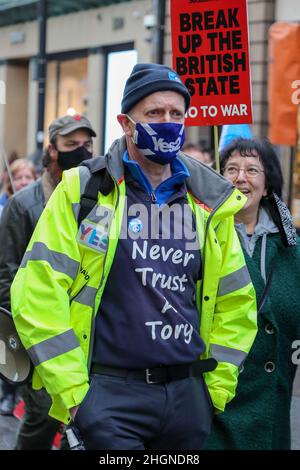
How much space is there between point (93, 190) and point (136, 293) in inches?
15.9

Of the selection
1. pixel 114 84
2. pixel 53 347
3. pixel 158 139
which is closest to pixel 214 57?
pixel 158 139

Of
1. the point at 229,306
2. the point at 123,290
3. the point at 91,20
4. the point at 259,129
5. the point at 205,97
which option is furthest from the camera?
the point at 91,20

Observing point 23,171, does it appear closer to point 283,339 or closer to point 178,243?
point 283,339

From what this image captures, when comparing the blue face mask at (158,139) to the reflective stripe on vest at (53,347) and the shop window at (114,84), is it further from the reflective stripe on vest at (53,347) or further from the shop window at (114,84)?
the shop window at (114,84)

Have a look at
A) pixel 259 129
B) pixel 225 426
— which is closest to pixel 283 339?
pixel 225 426

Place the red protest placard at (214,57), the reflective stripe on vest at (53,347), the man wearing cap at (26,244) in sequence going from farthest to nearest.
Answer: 1. the man wearing cap at (26,244)
2. the red protest placard at (214,57)
3. the reflective stripe on vest at (53,347)

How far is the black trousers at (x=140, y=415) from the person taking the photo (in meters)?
3.23

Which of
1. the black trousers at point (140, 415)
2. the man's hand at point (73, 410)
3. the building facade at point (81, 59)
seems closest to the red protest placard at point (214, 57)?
the black trousers at point (140, 415)

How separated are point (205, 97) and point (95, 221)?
1685 millimetres

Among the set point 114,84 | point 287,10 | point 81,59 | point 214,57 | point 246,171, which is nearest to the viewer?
point 246,171

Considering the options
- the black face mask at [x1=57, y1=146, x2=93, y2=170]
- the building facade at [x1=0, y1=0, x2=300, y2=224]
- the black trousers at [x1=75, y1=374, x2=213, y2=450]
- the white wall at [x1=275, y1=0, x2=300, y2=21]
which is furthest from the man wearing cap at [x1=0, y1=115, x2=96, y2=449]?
the building facade at [x1=0, y1=0, x2=300, y2=224]

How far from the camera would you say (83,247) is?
10.8ft

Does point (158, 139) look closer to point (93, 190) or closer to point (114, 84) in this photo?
point (93, 190)

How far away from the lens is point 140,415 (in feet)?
10.8
